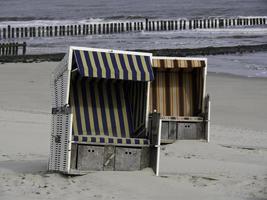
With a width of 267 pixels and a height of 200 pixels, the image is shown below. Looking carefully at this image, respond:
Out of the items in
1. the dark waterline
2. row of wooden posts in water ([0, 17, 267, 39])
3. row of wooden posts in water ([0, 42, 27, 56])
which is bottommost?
row of wooden posts in water ([0, 42, 27, 56])

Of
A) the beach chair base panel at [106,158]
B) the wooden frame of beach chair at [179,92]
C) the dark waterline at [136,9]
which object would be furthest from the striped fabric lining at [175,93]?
the dark waterline at [136,9]

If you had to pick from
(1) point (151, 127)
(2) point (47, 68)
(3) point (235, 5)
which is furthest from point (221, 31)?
(1) point (151, 127)

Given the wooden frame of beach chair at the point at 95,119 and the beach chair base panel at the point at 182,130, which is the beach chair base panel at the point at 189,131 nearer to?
the beach chair base panel at the point at 182,130

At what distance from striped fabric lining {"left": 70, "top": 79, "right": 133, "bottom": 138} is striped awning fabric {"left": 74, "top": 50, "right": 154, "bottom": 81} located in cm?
85

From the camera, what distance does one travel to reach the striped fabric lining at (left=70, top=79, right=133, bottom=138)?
33.3 feet

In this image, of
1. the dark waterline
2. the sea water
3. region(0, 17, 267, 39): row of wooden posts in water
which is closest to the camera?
the sea water

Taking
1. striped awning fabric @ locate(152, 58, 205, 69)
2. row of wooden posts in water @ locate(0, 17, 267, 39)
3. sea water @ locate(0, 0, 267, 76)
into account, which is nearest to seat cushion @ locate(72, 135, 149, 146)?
striped awning fabric @ locate(152, 58, 205, 69)

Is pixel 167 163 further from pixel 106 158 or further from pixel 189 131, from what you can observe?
pixel 189 131

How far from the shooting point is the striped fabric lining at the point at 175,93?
1338cm

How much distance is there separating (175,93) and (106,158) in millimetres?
4258

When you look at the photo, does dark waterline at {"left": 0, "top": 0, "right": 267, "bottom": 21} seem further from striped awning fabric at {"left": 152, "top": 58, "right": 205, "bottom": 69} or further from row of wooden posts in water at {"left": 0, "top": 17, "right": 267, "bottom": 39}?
striped awning fabric at {"left": 152, "top": 58, "right": 205, "bottom": 69}

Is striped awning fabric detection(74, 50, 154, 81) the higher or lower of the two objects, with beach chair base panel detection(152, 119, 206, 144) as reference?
higher

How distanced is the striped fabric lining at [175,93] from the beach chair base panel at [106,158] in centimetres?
404

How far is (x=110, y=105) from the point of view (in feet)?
33.8
